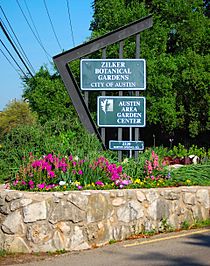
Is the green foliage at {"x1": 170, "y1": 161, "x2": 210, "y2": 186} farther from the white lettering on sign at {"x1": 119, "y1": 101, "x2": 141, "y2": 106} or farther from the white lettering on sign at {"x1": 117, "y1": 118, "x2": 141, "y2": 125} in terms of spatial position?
the white lettering on sign at {"x1": 119, "y1": 101, "x2": 141, "y2": 106}

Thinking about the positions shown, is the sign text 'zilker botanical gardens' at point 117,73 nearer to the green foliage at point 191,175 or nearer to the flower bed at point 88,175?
the green foliage at point 191,175

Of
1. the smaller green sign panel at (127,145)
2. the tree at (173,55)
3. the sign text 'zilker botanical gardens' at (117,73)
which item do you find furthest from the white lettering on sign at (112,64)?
the tree at (173,55)

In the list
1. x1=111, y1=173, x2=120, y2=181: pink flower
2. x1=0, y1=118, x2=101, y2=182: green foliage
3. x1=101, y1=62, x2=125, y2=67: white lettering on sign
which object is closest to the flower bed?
x1=111, y1=173, x2=120, y2=181: pink flower

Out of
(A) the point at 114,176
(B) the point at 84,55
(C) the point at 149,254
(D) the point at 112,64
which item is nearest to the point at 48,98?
(B) the point at 84,55

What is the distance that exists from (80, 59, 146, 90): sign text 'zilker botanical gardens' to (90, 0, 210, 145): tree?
11.9 metres

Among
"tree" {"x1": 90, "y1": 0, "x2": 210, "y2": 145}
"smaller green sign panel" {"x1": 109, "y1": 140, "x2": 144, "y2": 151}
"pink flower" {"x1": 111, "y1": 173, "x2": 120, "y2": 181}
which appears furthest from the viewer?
"tree" {"x1": 90, "y1": 0, "x2": 210, "y2": 145}

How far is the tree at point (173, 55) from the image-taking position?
26.1 m

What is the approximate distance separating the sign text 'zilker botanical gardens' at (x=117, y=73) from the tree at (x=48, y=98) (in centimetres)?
1049

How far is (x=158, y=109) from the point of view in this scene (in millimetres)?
26359

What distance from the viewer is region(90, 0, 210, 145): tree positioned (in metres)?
26.1

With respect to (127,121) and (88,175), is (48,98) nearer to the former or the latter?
(127,121)

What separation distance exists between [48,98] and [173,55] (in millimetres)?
8470

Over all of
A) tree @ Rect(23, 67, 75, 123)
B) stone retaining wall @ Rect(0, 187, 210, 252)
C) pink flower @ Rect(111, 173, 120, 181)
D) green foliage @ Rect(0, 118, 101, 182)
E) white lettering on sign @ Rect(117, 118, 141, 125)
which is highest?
tree @ Rect(23, 67, 75, 123)

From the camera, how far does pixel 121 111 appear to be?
1347cm
